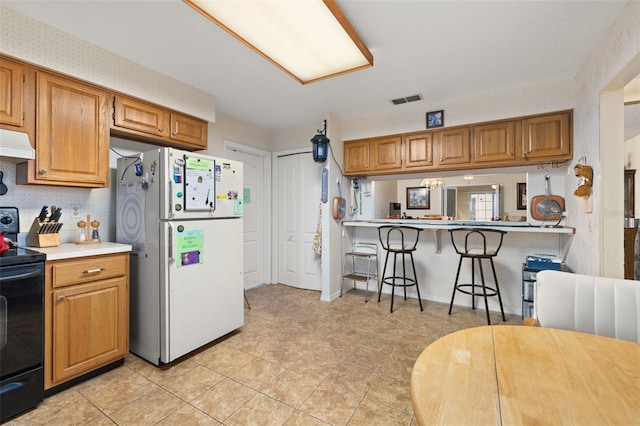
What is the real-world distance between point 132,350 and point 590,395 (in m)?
3.00

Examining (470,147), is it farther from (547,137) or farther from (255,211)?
(255,211)

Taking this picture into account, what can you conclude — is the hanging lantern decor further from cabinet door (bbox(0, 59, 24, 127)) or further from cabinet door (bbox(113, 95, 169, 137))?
cabinet door (bbox(0, 59, 24, 127))

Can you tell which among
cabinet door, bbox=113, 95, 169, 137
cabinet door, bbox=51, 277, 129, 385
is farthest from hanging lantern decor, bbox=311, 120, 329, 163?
cabinet door, bbox=51, 277, 129, 385

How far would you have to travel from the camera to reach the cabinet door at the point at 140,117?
2453 mm

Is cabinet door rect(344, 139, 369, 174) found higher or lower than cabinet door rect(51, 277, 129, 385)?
higher

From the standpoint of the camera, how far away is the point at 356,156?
4.09 metres

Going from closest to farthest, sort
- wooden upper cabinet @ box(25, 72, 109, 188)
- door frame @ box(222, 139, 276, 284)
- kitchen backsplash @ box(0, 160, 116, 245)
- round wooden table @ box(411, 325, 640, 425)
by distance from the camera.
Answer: round wooden table @ box(411, 325, 640, 425) → wooden upper cabinet @ box(25, 72, 109, 188) → kitchen backsplash @ box(0, 160, 116, 245) → door frame @ box(222, 139, 276, 284)

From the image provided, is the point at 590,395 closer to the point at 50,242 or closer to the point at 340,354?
the point at 340,354

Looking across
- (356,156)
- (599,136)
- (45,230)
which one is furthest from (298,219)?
(599,136)

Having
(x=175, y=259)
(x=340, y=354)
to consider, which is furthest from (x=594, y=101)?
(x=175, y=259)

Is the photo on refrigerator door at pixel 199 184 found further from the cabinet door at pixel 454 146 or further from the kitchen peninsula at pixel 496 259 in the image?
the cabinet door at pixel 454 146

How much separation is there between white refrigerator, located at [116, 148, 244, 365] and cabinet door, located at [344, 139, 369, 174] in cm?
189

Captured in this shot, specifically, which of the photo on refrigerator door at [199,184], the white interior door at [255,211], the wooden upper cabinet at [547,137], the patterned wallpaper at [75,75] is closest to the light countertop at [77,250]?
the patterned wallpaper at [75,75]

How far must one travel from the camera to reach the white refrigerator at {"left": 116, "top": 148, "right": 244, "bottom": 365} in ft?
7.31
